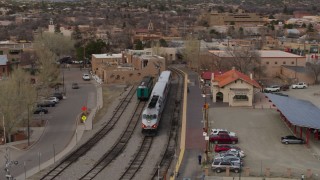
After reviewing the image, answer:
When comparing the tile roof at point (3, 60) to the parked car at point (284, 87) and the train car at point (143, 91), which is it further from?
the parked car at point (284, 87)

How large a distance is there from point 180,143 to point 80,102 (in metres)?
16.8

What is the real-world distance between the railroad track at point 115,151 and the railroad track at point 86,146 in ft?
4.02

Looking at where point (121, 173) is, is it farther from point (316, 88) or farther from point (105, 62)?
point (105, 62)

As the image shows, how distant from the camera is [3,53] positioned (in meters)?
69.0

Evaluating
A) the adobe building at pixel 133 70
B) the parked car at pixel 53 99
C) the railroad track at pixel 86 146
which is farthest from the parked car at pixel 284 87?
the parked car at pixel 53 99

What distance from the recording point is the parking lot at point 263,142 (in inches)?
1012

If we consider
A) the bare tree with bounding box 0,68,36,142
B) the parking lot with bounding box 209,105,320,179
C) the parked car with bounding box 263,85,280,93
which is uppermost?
the bare tree with bounding box 0,68,36,142

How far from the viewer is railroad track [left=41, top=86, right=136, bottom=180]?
25.6m

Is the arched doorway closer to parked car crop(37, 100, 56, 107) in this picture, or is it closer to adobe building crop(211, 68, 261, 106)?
adobe building crop(211, 68, 261, 106)

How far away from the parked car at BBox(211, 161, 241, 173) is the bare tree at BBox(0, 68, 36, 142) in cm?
1290

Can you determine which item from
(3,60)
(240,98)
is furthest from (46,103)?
(3,60)

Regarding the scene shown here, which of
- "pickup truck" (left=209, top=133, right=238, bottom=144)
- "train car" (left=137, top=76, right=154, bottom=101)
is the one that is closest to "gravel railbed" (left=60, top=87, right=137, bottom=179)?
"train car" (left=137, top=76, right=154, bottom=101)

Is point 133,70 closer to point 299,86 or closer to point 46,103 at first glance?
point 46,103

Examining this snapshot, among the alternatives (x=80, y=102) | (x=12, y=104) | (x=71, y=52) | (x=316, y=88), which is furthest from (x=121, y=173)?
(x=71, y=52)
